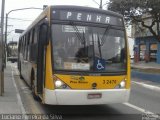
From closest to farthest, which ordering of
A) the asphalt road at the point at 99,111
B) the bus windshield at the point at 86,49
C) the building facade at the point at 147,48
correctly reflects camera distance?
the bus windshield at the point at 86,49
the asphalt road at the point at 99,111
the building facade at the point at 147,48

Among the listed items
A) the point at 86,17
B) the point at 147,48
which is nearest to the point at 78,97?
the point at 86,17

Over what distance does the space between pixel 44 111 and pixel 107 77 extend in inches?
86.3

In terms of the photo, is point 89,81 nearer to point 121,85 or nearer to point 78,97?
point 78,97

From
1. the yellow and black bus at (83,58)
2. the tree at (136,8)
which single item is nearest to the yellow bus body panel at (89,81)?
the yellow and black bus at (83,58)

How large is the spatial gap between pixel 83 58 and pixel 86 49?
26 cm

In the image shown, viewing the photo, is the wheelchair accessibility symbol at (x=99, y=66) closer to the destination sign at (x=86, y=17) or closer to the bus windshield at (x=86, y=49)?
the bus windshield at (x=86, y=49)

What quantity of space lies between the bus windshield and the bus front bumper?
58cm

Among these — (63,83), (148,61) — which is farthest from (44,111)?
(148,61)

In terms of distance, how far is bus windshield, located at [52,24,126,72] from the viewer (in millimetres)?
10745

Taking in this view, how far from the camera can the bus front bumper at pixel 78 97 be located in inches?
410

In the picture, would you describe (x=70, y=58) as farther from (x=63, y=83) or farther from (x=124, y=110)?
(x=124, y=110)

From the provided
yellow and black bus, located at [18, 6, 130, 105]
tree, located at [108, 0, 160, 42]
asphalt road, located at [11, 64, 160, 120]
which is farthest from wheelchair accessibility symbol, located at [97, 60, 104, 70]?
tree, located at [108, 0, 160, 42]

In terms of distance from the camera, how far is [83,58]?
35.4 feet

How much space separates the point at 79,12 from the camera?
1129cm
